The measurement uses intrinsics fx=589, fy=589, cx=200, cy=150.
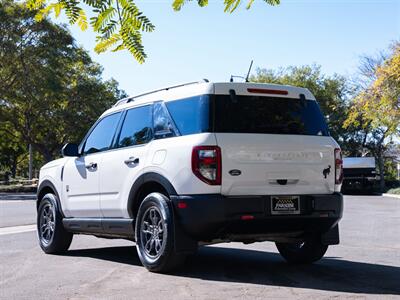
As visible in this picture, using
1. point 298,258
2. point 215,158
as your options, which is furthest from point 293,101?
point 298,258

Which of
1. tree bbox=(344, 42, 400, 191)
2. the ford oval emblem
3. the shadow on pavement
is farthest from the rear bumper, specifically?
tree bbox=(344, 42, 400, 191)

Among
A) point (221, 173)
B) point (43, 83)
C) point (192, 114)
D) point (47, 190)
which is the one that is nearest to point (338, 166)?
point (221, 173)

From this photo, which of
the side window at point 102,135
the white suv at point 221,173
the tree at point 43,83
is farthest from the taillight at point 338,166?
the tree at point 43,83

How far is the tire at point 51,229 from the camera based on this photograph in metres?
8.24

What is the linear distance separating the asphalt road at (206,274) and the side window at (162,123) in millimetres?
1534

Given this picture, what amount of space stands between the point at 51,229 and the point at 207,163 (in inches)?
137

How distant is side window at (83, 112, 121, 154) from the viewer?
7730mm

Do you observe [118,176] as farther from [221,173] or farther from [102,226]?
[221,173]

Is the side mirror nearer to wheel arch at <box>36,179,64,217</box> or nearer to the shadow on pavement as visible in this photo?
wheel arch at <box>36,179,64,217</box>

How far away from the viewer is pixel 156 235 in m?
6.36

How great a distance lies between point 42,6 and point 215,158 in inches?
121

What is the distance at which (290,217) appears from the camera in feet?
20.4

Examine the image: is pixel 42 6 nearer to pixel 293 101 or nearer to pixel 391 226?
pixel 293 101

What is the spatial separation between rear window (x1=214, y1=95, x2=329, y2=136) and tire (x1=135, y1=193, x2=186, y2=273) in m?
1.02
